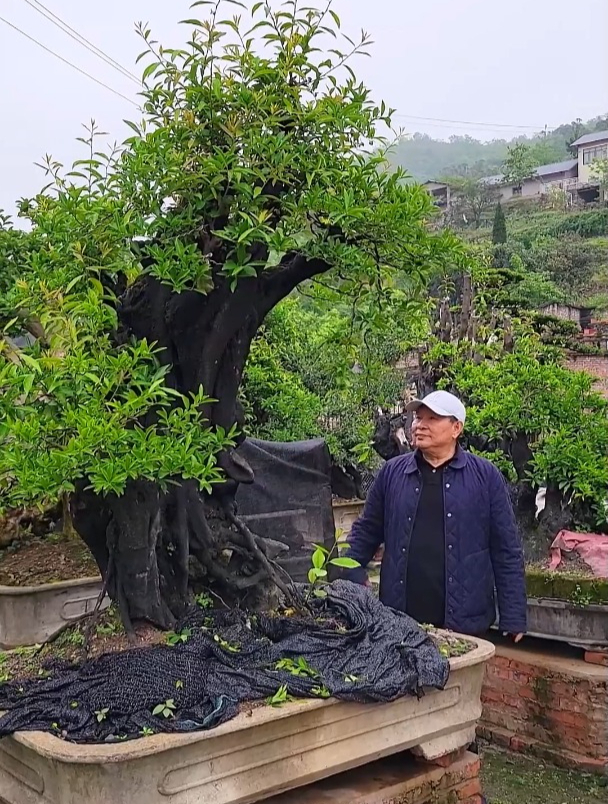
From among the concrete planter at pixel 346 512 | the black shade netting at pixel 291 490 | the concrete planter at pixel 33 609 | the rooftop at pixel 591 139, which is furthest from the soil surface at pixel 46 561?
the rooftop at pixel 591 139

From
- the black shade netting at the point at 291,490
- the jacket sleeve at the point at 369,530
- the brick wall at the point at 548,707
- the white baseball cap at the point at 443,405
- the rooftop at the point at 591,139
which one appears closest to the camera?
the white baseball cap at the point at 443,405

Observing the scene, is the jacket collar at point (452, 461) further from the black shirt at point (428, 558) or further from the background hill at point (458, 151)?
the background hill at point (458, 151)

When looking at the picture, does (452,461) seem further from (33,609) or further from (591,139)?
(591,139)

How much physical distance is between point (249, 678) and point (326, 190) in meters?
1.27

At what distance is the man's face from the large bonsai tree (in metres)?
0.42

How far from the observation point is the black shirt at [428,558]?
272cm

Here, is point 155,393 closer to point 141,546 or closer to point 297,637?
point 141,546

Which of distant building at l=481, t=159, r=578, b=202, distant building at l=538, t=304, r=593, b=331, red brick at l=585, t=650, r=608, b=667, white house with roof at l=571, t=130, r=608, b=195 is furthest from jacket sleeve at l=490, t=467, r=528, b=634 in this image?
white house with roof at l=571, t=130, r=608, b=195

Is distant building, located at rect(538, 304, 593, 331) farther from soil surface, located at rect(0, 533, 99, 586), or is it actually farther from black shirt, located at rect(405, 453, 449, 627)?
black shirt, located at rect(405, 453, 449, 627)

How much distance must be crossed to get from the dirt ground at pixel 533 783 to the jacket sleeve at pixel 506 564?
0.79 meters

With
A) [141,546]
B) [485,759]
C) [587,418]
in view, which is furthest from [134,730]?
[587,418]

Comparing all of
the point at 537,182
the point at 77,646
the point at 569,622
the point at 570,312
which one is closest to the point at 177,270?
the point at 77,646

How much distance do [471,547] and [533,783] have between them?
3.79 feet

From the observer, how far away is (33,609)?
168 inches
